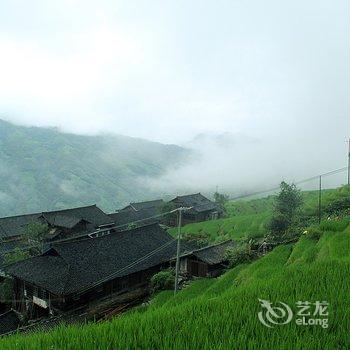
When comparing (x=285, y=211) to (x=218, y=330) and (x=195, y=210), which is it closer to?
(x=195, y=210)

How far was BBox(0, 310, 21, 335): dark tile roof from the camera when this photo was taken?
24798 mm

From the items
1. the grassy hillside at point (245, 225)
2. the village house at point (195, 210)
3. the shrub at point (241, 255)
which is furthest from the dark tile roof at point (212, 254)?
the village house at point (195, 210)

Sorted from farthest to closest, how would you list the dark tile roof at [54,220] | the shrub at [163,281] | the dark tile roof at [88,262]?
the dark tile roof at [54,220], the shrub at [163,281], the dark tile roof at [88,262]

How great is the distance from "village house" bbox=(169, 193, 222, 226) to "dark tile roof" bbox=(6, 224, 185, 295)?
104ft

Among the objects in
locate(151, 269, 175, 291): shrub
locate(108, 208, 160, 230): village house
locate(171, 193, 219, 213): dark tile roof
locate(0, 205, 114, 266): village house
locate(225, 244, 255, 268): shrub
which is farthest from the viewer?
locate(171, 193, 219, 213): dark tile roof

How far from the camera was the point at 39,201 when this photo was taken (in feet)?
475

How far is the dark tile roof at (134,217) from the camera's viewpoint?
5962 cm

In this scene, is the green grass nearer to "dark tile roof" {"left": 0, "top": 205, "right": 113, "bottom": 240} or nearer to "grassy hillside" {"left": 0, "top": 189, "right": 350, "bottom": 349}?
"grassy hillside" {"left": 0, "top": 189, "right": 350, "bottom": 349}

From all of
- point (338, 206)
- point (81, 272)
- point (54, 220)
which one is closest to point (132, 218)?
point (54, 220)

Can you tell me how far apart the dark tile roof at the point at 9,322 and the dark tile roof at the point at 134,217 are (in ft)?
100

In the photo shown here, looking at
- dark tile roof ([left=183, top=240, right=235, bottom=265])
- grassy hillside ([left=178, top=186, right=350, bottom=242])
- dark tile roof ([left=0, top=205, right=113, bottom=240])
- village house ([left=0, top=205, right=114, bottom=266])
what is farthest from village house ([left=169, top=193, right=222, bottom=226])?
dark tile roof ([left=183, top=240, right=235, bottom=265])

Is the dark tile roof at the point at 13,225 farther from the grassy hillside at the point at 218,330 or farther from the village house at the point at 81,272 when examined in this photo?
the grassy hillside at the point at 218,330

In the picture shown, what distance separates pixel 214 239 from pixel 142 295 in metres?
19.5

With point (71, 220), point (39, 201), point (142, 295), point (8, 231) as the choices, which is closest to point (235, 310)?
point (142, 295)
